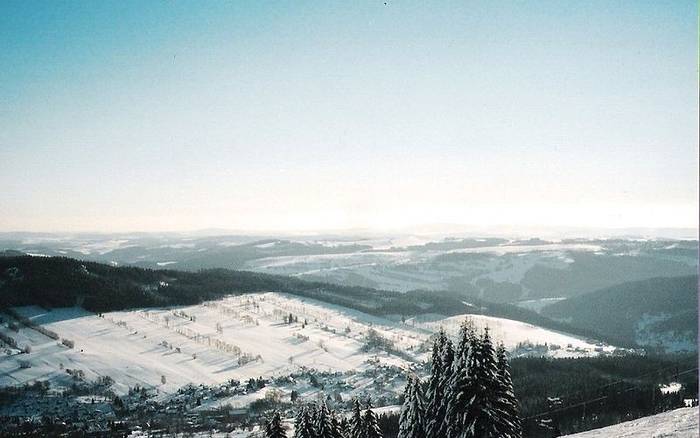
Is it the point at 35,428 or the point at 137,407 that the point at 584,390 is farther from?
the point at 35,428

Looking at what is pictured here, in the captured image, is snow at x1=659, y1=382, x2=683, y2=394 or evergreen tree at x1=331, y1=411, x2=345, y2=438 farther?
snow at x1=659, y1=382, x2=683, y2=394

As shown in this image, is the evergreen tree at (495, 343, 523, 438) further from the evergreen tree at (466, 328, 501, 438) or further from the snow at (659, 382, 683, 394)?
the snow at (659, 382, 683, 394)

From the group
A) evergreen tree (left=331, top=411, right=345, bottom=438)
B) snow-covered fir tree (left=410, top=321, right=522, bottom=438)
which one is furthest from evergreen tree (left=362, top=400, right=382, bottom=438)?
snow-covered fir tree (left=410, top=321, right=522, bottom=438)

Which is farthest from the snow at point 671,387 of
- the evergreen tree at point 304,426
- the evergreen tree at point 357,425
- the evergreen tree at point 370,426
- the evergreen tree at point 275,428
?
the evergreen tree at point 275,428

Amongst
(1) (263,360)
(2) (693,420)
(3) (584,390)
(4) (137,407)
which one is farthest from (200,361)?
(2) (693,420)

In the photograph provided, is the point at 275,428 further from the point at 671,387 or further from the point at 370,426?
the point at 671,387

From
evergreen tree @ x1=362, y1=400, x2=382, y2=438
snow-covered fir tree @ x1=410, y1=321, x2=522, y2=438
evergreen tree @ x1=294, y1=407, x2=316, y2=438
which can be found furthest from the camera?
evergreen tree @ x1=362, y1=400, x2=382, y2=438
